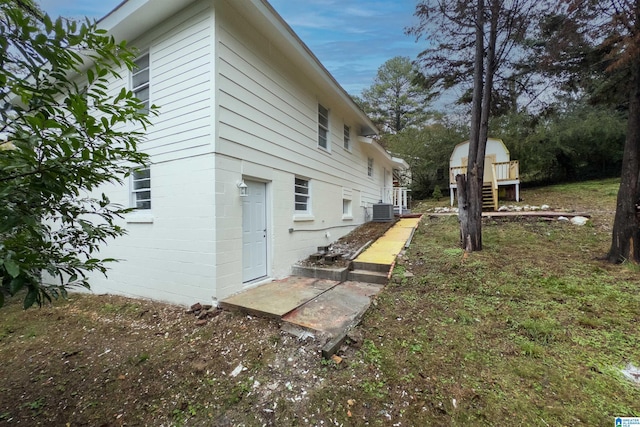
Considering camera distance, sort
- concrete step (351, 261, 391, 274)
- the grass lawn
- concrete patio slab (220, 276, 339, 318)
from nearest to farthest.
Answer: the grass lawn
concrete patio slab (220, 276, 339, 318)
concrete step (351, 261, 391, 274)

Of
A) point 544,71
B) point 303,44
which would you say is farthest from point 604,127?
point 303,44

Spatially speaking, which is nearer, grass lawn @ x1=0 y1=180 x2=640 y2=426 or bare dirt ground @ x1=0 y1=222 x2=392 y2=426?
grass lawn @ x1=0 y1=180 x2=640 y2=426

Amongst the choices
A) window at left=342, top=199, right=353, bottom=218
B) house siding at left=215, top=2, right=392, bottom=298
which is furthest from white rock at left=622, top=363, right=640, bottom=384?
window at left=342, top=199, right=353, bottom=218

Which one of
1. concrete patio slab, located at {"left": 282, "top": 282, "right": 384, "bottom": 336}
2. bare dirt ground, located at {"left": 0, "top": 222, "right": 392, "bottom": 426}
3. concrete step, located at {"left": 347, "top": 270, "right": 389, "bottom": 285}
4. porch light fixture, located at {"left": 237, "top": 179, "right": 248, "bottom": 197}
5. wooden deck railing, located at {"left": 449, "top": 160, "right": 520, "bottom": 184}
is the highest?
wooden deck railing, located at {"left": 449, "top": 160, "right": 520, "bottom": 184}

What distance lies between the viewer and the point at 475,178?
6406 mm

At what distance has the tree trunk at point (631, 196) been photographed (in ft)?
16.0

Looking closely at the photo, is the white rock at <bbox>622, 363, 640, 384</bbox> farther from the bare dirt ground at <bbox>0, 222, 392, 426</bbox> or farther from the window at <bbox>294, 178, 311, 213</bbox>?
the window at <bbox>294, 178, 311, 213</bbox>

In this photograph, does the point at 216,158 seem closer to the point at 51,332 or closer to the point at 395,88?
the point at 51,332

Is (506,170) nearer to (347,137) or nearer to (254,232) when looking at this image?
(347,137)

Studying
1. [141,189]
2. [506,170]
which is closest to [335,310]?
[141,189]

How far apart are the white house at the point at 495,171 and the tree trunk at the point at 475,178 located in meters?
6.66

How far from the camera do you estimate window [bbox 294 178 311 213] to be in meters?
6.83

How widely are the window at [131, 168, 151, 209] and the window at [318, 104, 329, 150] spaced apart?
446 centimetres

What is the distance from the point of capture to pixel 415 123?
21.7 m
